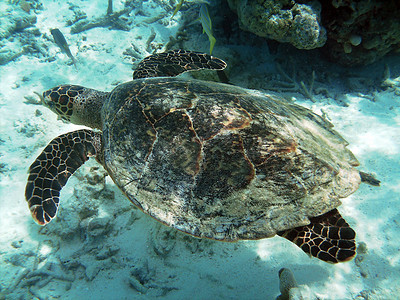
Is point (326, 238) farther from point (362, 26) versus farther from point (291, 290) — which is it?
point (362, 26)

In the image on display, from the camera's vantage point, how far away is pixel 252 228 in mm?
1816

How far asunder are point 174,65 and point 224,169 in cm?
271

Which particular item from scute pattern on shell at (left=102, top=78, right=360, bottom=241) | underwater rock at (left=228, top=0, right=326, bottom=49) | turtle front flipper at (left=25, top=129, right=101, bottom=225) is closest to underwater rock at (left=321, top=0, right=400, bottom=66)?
underwater rock at (left=228, top=0, right=326, bottom=49)

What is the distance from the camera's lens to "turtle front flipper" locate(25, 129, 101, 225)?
91.2 inches

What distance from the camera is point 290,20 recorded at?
11.5 feet

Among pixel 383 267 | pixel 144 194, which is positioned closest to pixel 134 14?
pixel 144 194

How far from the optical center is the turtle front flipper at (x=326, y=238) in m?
1.81

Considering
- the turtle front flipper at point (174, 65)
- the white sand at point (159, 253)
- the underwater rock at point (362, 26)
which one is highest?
the underwater rock at point (362, 26)

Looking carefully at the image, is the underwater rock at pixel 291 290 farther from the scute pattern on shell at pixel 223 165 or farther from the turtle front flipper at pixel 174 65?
the turtle front flipper at pixel 174 65

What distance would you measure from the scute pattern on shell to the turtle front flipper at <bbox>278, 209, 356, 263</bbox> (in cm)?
17

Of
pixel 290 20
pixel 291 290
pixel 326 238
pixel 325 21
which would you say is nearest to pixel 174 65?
pixel 290 20

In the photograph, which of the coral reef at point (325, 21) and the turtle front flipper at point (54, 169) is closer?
the turtle front flipper at point (54, 169)

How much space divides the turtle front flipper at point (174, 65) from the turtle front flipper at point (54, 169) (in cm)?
156

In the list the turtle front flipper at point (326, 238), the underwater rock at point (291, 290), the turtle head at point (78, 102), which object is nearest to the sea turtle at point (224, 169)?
the turtle front flipper at point (326, 238)
